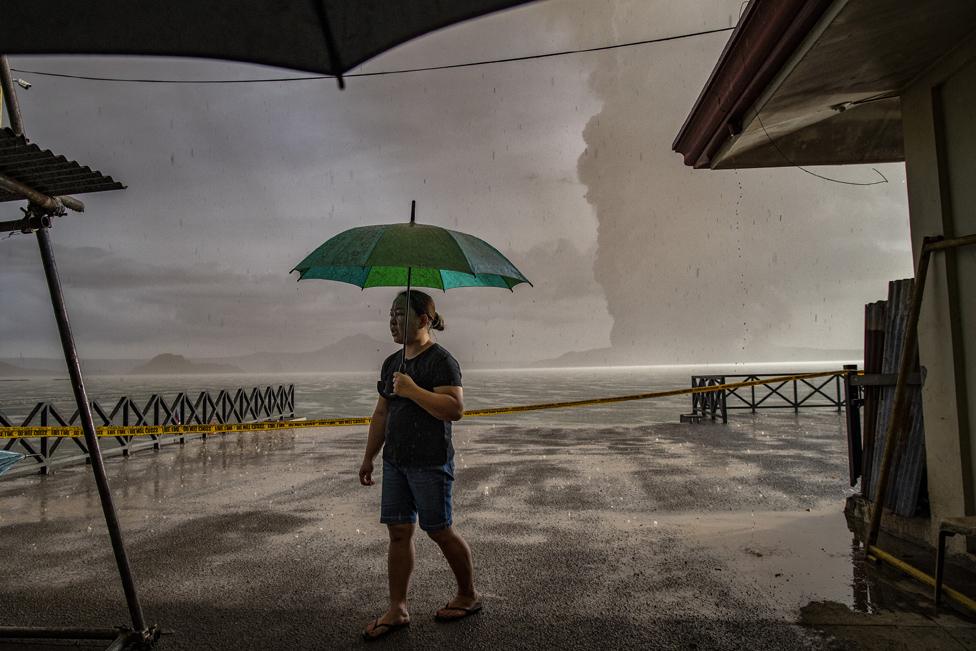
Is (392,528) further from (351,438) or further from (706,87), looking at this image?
(351,438)

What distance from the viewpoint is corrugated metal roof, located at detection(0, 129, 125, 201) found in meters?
2.39

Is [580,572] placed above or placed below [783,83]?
below

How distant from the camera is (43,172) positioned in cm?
262

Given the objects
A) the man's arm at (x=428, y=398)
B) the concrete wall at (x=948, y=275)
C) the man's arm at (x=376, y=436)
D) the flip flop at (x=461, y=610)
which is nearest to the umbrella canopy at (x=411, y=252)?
the man's arm at (x=428, y=398)

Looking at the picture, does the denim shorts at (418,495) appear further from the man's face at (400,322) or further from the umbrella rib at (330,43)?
the umbrella rib at (330,43)

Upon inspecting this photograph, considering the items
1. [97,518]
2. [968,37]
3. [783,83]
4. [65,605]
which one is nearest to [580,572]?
[65,605]

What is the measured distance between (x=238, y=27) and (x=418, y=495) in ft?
7.89

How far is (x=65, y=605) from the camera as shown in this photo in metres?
3.66

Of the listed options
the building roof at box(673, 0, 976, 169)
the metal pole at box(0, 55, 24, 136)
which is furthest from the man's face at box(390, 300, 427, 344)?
the building roof at box(673, 0, 976, 169)

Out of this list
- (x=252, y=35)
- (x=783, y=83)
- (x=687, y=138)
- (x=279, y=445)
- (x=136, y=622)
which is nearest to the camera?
(x=252, y=35)

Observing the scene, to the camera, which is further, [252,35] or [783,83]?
[783,83]

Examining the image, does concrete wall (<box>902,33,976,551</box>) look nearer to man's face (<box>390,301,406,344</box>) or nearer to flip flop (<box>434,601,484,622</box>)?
flip flop (<box>434,601,484,622</box>)

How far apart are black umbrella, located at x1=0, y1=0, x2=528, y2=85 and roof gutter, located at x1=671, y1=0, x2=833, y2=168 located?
299 centimetres

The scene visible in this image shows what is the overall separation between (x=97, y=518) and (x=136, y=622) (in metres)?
3.91
